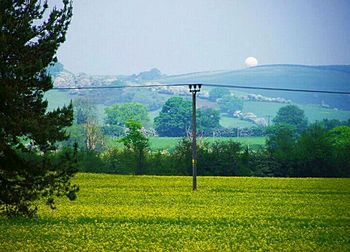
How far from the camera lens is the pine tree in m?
29.2

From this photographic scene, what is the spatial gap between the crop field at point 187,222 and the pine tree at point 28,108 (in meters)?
1.67

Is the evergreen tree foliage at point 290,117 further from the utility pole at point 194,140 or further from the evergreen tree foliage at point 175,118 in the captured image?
the utility pole at point 194,140

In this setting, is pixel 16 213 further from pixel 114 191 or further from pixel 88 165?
pixel 88 165

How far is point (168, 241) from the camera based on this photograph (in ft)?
87.8

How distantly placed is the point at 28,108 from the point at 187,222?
340 inches

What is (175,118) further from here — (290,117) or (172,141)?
(290,117)

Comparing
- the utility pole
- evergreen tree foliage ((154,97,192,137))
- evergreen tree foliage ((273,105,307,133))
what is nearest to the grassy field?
evergreen tree foliage ((154,97,192,137))

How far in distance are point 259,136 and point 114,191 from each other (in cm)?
13164

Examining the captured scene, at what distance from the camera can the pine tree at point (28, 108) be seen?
29.2 meters

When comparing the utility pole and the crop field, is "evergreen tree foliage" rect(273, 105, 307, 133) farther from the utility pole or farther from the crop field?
the utility pole

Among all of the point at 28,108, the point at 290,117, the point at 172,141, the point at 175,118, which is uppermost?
the point at 290,117

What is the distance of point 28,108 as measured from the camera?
30391 mm

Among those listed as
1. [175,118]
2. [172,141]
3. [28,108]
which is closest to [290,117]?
[175,118]

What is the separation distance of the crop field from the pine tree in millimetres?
1672
